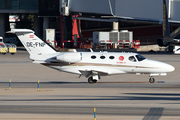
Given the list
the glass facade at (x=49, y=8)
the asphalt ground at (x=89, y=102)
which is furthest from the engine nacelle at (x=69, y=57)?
the glass facade at (x=49, y=8)

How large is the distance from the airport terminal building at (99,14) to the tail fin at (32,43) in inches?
1483

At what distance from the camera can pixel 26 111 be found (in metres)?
16.3

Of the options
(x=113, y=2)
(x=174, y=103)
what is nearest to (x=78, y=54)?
(x=174, y=103)

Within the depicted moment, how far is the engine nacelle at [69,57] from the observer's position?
26300 mm

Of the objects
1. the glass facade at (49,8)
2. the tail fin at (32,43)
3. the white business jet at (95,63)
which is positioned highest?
the glass facade at (49,8)

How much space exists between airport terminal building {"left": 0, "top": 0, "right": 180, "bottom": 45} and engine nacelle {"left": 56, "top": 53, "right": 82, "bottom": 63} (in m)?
38.0

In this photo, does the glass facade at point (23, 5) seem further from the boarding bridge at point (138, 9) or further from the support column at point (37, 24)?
the boarding bridge at point (138, 9)

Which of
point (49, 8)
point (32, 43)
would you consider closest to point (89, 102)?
point (32, 43)

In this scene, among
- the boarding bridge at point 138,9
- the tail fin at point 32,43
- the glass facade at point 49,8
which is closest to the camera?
the tail fin at point 32,43

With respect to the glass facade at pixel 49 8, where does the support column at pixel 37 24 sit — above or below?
below

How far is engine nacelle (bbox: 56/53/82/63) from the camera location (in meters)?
26.3

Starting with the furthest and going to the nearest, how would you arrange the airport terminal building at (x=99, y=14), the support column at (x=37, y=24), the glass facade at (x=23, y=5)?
the support column at (x=37, y=24) → the glass facade at (x=23, y=5) → the airport terminal building at (x=99, y=14)

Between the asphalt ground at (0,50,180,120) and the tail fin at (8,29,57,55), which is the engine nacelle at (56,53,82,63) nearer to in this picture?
the tail fin at (8,29,57,55)

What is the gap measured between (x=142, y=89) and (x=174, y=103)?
215 inches
